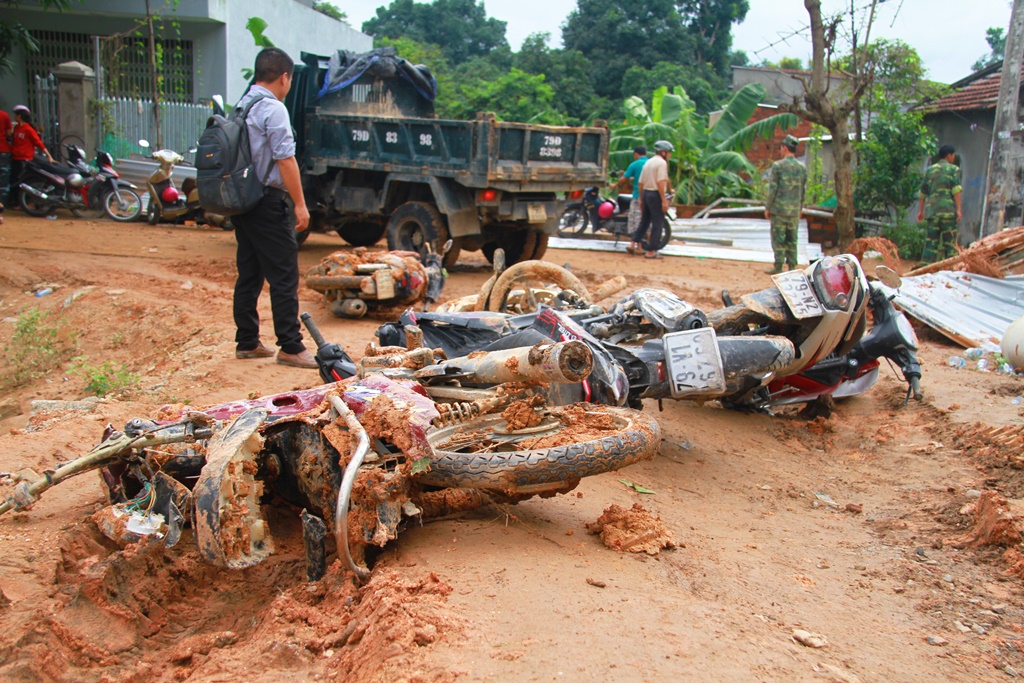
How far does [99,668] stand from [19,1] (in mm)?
20385

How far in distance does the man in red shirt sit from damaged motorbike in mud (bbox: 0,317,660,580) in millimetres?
12679

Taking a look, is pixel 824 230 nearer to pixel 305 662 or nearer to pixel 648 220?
pixel 648 220

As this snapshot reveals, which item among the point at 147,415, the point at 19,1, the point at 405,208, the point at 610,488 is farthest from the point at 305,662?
the point at 19,1

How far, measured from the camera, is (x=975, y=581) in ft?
11.4

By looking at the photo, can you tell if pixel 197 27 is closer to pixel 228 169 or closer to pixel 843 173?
pixel 843 173

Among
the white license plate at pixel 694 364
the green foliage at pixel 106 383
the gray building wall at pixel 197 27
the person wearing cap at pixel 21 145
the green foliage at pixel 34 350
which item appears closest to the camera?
the white license plate at pixel 694 364

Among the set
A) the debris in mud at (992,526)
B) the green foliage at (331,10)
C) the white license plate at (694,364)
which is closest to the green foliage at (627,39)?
the green foliage at (331,10)

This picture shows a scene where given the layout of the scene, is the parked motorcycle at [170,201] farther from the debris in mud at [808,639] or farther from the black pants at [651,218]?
the debris in mud at [808,639]

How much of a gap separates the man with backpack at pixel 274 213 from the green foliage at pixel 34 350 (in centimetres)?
237

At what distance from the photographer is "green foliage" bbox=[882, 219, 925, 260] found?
51.3ft

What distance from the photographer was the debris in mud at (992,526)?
147 inches

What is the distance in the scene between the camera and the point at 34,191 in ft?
46.1

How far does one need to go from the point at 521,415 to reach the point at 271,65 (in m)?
3.70

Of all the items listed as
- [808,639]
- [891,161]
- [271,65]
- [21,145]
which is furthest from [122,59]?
[808,639]
